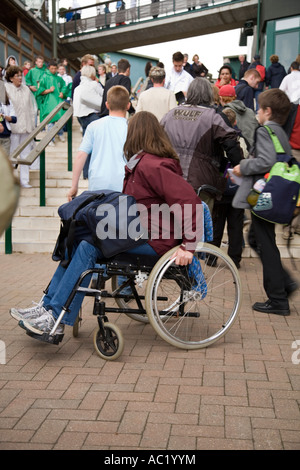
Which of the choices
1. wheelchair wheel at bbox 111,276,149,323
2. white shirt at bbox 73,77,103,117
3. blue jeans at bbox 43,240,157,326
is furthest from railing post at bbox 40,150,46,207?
blue jeans at bbox 43,240,157,326

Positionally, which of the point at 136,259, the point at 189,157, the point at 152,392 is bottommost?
the point at 152,392

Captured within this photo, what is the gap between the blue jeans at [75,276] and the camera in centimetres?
378

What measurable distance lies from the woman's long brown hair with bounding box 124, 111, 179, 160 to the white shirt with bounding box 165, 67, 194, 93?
599 centimetres

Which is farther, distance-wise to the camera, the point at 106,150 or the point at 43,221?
the point at 43,221

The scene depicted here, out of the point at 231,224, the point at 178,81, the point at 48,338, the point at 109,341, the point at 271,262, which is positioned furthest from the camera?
the point at 178,81

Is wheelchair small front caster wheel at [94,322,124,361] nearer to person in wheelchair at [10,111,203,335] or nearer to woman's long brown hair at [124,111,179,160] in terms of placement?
person in wheelchair at [10,111,203,335]

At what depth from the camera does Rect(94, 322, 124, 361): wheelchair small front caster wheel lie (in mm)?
3764

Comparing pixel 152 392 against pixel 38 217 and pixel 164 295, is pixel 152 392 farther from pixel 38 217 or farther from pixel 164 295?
pixel 38 217

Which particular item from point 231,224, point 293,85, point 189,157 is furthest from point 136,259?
point 293,85

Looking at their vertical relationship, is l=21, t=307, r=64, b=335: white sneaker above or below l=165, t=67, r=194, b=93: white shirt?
below

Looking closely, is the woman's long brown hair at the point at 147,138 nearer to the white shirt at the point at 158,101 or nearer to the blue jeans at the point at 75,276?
the blue jeans at the point at 75,276

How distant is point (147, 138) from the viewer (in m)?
3.96

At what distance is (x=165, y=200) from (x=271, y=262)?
4.60 ft
